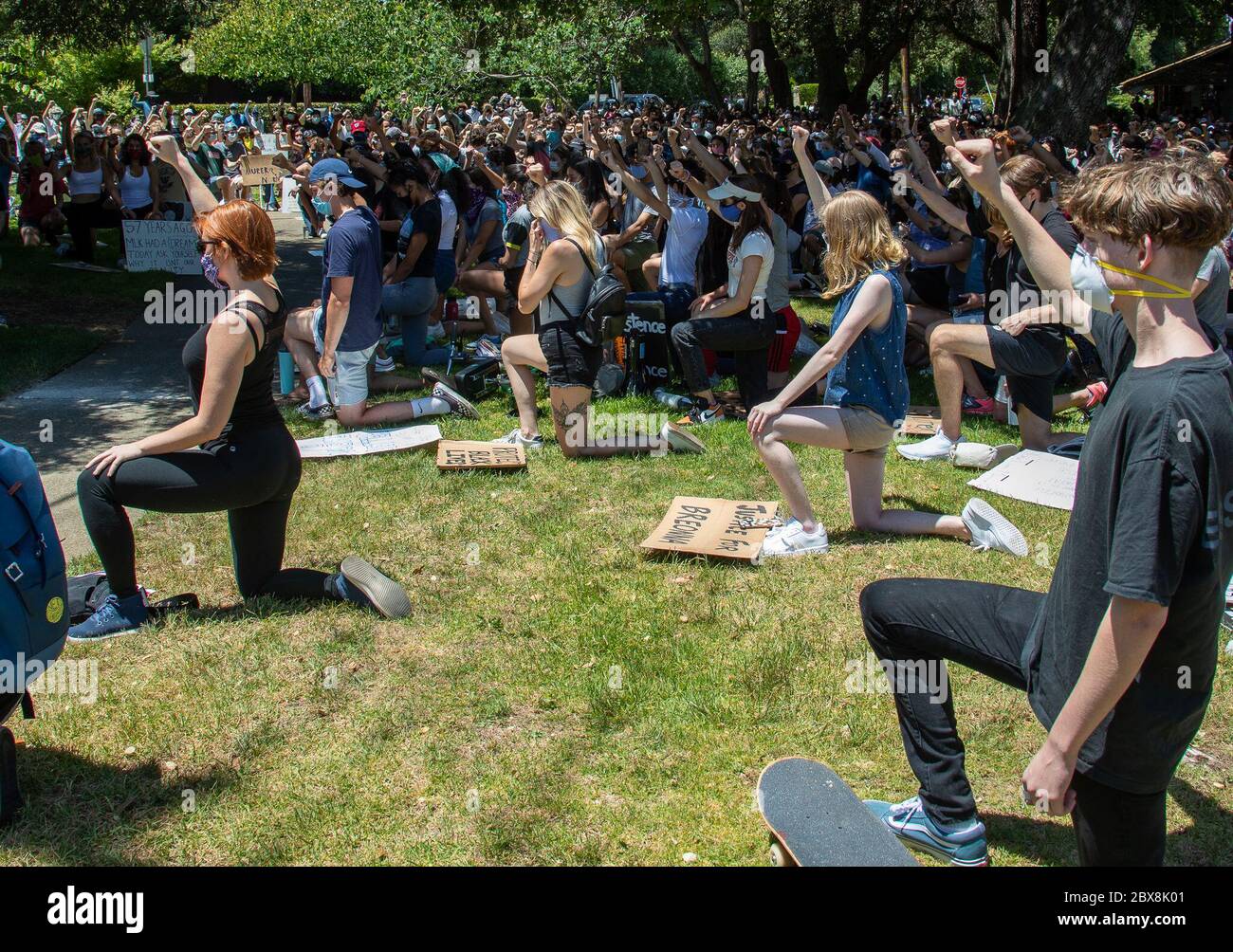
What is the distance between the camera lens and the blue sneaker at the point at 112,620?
4660 mm

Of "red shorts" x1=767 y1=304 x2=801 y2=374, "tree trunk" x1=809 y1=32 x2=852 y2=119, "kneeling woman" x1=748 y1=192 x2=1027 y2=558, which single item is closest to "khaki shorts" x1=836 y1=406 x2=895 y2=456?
"kneeling woman" x1=748 y1=192 x2=1027 y2=558

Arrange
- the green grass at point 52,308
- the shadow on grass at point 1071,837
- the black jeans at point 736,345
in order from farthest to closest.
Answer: the green grass at point 52,308, the black jeans at point 736,345, the shadow on grass at point 1071,837

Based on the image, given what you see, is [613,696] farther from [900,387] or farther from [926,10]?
[926,10]

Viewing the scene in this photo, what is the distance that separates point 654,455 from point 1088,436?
198 inches

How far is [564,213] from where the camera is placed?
7078 mm

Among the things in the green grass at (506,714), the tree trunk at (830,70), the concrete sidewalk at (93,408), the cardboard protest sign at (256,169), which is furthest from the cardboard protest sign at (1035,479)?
the tree trunk at (830,70)

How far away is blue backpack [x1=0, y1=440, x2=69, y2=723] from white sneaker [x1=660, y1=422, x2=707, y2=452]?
4388 mm

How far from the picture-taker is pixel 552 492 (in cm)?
670

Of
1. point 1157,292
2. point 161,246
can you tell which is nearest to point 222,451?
point 1157,292

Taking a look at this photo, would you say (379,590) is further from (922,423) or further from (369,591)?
(922,423)

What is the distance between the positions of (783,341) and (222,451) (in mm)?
5197

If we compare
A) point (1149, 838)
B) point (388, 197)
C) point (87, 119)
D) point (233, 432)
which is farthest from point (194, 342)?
point (87, 119)

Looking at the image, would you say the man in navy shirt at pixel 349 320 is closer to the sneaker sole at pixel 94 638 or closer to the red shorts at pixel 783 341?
the red shorts at pixel 783 341

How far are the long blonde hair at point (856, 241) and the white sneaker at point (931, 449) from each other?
2.04 metres
